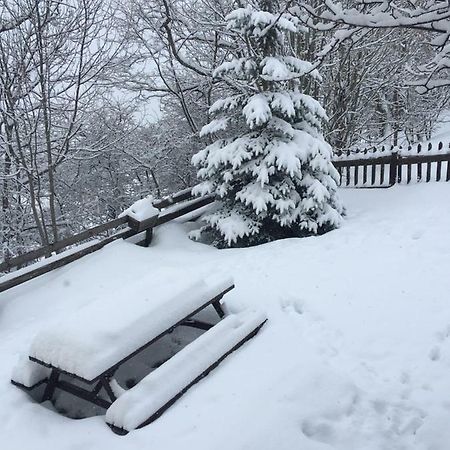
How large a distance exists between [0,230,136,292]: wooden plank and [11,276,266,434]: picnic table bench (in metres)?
2.38

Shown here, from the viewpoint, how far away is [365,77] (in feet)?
43.8

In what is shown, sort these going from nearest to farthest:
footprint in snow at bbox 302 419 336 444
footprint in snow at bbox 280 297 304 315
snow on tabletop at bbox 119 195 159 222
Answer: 1. footprint in snow at bbox 302 419 336 444
2. footprint in snow at bbox 280 297 304 315
3. snow on tabletop at bbox 119 195 159 222

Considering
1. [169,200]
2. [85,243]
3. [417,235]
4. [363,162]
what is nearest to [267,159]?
[169,200]

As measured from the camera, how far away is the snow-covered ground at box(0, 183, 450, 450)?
10.8 ft

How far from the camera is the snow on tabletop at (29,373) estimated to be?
13.0 feet

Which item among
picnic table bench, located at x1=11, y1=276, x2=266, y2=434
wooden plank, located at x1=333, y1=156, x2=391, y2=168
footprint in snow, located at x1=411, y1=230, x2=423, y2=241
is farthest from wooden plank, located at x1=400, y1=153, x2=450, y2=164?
picnic table bench, located at x1=11, y1=276, x2=266, y2=434

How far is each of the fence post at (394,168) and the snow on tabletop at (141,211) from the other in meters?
5.41

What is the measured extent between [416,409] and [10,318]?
496cm

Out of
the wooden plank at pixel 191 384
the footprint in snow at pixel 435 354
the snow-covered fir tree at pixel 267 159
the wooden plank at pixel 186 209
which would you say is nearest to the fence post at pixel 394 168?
the snow-covered fir tree at pixel 267 159

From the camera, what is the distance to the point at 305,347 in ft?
14.1

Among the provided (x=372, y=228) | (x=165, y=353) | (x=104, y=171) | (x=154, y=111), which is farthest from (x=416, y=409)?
(x=104, y=171)

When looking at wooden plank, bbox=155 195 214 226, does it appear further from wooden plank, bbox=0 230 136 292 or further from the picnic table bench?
the picnic table bench

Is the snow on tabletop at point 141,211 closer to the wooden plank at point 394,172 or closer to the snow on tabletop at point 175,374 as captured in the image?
the snow on tabletop at point 175,374

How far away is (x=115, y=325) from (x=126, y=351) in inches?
11.0
